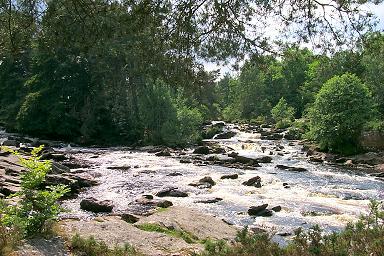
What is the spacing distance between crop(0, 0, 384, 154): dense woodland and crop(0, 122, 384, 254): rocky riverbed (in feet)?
11.3

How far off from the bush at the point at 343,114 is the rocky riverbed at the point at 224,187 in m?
1.68

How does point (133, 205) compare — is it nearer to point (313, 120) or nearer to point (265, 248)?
point (265, 248)

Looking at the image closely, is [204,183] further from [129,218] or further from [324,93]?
[324,93]

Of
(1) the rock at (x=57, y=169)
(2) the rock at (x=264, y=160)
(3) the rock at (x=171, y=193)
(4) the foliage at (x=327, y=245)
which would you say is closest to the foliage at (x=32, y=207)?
(4) the foliage at (x=327, y=245)

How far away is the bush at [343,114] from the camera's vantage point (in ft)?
104

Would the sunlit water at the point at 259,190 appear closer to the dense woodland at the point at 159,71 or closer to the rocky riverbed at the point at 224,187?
the rocky riverbed at the point at 224,187

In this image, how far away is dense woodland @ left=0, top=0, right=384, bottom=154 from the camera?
23.7 ft

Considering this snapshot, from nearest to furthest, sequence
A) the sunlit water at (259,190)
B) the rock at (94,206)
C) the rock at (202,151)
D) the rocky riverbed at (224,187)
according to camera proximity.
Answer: the rocky riverbed at (224,187) < the rock at (94,206) < the sunlit water at (259,190) < the rock at (202,151)

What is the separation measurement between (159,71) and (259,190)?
11752mm

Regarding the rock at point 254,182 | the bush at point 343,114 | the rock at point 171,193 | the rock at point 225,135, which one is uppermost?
the bush at point 343,114

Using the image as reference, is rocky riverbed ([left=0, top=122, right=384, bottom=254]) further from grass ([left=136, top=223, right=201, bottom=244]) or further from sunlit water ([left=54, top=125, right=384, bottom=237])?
grass ([left=136, top=223, right=201, bottom=244])

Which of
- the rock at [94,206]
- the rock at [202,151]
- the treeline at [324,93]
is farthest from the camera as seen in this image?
the rock at [202,151]

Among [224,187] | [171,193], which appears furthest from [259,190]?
[171,193]

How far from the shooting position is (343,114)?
31734 mm
